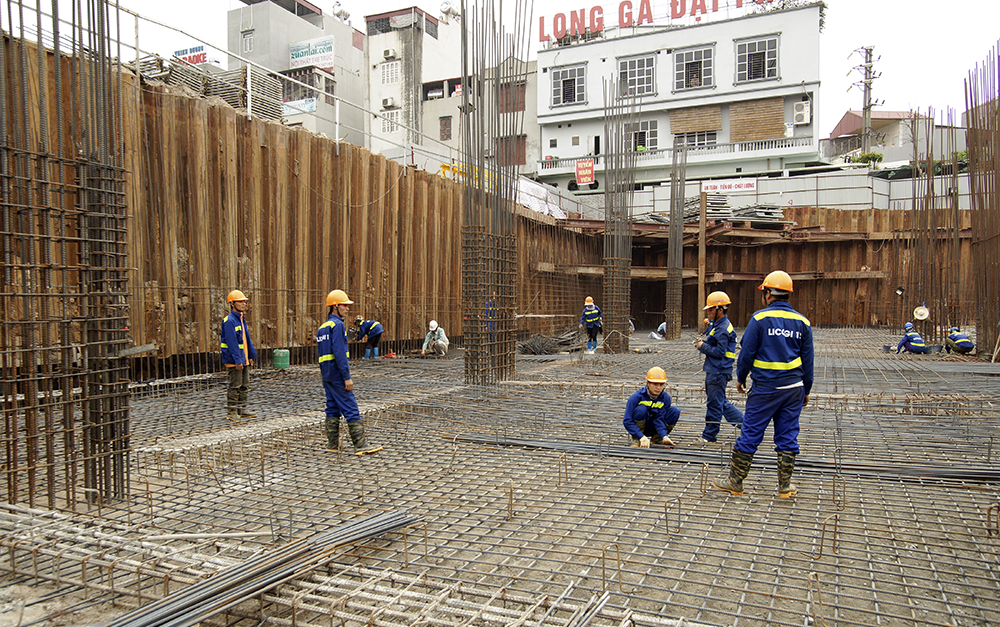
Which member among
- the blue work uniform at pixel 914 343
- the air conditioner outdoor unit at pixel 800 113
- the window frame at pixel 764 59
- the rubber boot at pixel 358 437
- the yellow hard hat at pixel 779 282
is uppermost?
the window frame at pixel 764 59

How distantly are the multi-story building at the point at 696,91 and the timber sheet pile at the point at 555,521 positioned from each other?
92.8 feet

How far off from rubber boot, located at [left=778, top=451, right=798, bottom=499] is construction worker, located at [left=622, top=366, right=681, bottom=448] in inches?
53.1

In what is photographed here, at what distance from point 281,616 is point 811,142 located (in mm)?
35964

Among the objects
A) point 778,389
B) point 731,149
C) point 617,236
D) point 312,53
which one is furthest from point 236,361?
point 312,53

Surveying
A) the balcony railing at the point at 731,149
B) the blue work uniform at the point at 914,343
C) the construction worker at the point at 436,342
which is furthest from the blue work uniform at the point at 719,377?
the balcony railing at the point at 731,149

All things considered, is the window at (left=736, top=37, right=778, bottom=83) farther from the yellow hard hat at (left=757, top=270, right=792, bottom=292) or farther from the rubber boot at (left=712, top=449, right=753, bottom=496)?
the rubber boot at (left=712, top=449, right=753, bottom=496)

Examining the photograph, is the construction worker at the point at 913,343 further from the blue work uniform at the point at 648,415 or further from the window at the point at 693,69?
the window at the point at 693,69

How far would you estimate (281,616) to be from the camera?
2826 millimetres

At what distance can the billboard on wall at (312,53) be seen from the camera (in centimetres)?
4341

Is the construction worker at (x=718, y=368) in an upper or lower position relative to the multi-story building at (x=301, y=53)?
lower

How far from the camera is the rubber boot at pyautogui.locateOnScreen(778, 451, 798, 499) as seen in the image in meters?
4.33

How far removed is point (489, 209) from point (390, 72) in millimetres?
38861

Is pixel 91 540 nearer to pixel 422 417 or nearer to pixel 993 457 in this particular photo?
pixel 422 417

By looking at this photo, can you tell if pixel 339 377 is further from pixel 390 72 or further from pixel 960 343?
pixel 390 72
